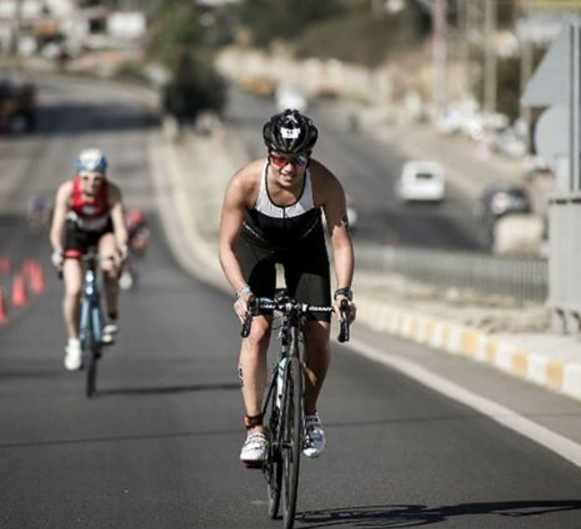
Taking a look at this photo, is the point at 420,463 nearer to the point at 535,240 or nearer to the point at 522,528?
the point at 522,528

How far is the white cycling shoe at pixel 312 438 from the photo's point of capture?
9273 mm

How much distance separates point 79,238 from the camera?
1633cm

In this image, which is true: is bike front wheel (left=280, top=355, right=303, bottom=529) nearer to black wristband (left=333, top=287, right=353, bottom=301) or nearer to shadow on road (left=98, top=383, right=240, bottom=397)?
black wristband (left=333, top=287, right=353, bottom=301)

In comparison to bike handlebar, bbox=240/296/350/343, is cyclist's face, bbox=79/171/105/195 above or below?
above

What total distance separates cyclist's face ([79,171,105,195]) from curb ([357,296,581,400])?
368 centimetres

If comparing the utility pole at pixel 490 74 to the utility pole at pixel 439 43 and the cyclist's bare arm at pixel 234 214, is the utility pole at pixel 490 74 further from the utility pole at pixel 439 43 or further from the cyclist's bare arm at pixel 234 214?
the cyclist's bare arm at pixel 234 214

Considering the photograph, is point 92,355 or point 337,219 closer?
point 337,219

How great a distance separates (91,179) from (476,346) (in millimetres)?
5878

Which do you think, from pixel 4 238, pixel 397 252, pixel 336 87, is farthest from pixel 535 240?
pixel 336 87

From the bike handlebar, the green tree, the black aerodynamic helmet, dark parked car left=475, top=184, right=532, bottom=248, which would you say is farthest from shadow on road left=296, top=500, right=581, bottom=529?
the green tree

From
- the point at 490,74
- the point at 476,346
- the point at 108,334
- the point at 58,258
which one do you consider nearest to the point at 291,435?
the point at 58,258

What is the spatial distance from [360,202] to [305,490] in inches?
3115

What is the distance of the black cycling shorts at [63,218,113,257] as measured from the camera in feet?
53.4

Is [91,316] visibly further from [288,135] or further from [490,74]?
[490,74]
